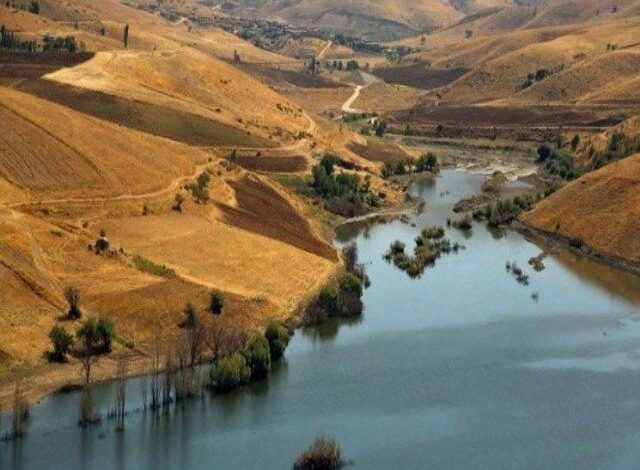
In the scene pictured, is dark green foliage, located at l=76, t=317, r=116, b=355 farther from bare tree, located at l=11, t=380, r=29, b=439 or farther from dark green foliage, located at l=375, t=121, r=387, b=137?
dark green foliage, located at l=375, t=121, r=387, b=137

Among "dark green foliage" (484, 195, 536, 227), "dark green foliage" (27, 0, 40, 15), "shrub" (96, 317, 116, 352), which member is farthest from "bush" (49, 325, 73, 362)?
"dark green foliage" (27, 0, 40, 15)

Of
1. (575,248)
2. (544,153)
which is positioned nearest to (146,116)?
(575,248)

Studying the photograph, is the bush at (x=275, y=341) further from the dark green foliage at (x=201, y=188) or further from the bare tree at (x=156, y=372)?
the dark green foliage at (x=201, y=188)

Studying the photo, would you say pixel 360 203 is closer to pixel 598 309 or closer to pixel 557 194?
pixel 557 194

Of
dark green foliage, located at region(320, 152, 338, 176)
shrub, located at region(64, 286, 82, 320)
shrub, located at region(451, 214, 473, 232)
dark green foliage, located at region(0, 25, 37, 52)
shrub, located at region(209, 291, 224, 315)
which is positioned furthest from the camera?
dark green foliage, located at region(0, 25, 37, 52)

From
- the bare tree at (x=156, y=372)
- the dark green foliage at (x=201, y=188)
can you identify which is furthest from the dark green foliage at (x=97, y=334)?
the dark green foliage at (x=201, y=188)

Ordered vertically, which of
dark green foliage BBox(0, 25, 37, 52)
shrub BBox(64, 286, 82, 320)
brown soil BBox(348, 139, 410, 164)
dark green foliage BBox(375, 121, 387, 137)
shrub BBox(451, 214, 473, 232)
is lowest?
dark green foliage BBox(375, 121, 387, 137)
